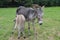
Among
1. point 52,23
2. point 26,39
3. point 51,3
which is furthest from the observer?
point 51,3

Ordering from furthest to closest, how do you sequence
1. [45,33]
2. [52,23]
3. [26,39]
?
[52,23], [45,33], [26,39]

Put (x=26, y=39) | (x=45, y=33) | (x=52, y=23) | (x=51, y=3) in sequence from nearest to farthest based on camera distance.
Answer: (x=26, y=39) → (x=45, y=33) → (x=52, y=23) → (x=51, y=3)

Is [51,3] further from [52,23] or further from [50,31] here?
[50,31]

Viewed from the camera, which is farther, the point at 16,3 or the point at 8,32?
the point at 16,3

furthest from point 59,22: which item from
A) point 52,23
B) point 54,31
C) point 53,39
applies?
point 53,39

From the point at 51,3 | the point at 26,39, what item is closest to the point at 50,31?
the point at 26,39

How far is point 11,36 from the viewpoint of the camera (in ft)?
27.1

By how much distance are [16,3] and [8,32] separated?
12.7 m

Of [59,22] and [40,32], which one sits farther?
Answer: [59,22]

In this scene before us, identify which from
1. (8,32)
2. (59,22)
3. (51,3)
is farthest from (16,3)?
(8,32)

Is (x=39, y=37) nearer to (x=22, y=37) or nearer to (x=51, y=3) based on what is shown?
(x=22, y=37)

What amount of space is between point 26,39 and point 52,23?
9.88 ft

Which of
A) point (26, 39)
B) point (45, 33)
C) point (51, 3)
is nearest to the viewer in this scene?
point (26, 39)

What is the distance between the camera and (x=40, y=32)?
8836 millimetres
